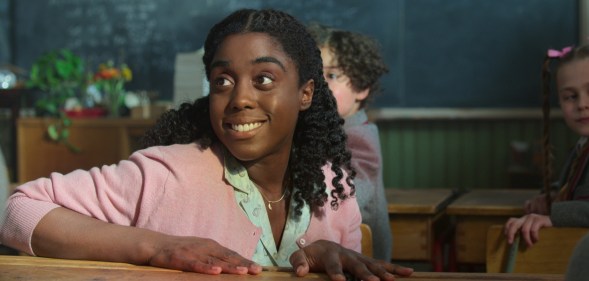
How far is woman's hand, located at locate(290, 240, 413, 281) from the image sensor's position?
1.29 meters

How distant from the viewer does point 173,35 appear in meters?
5.82

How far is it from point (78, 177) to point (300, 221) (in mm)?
429

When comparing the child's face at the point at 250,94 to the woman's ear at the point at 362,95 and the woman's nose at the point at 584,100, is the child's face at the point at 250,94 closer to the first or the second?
the woman's nose at the point at 584,100

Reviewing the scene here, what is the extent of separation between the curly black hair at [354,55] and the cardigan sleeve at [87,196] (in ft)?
5.03

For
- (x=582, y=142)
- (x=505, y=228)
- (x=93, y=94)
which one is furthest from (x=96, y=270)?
(x=93, y=94)

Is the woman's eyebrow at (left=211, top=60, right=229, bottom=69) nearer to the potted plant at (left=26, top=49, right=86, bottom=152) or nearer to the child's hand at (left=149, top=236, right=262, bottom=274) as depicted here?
the child's hand at (left=149, top=236, right=262, bottom=274)

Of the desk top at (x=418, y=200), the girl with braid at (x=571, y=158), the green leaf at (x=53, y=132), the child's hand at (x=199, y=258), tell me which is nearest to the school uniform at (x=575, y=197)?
the girl with braid at (x=571, y=158)

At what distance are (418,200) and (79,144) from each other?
3.07 meters

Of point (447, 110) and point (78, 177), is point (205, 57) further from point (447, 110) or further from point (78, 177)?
point (447, 110)

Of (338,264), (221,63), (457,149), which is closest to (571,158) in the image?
(221,63)

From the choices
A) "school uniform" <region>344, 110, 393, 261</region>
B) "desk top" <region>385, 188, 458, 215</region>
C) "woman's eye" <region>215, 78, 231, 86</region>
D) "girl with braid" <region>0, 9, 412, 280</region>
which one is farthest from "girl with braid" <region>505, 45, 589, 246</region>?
"woman's eye" <region>215, 78, 231, 86</region>

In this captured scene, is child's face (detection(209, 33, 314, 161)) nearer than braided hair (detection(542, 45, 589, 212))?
Yes

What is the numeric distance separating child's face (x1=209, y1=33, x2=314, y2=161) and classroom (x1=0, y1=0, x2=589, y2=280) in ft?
10.0

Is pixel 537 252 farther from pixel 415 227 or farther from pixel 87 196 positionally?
pixel 87 196
